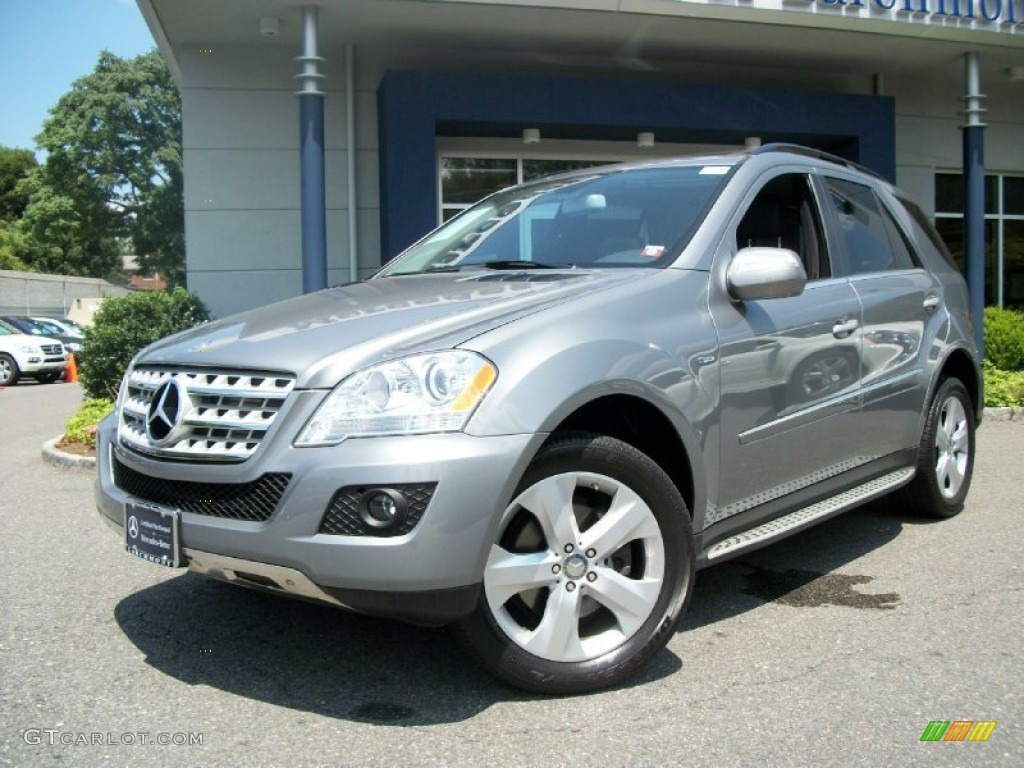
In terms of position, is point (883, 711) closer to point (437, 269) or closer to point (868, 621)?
point (868, 621)

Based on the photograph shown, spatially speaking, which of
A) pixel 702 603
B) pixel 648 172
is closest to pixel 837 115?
pixel 648 172

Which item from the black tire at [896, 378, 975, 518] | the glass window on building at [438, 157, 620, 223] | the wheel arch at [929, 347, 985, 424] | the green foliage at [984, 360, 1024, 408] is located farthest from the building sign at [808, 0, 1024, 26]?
the black tire at [896, 378, 975, 518]

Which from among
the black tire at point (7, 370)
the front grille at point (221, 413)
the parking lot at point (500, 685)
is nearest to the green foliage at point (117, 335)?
the parking lot at point (500, 685)

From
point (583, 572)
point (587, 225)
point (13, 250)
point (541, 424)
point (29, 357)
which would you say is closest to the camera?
point (541, 424)

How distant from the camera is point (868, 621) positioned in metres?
3.64

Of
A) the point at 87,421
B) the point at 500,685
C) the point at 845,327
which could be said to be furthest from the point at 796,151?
the point at 87,421

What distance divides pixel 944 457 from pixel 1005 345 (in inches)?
267

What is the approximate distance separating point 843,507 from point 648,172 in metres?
1.68

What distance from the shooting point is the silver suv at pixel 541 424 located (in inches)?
101

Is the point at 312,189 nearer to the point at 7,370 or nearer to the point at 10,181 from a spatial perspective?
the point at 7,370

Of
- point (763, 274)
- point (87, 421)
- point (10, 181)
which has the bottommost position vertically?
point (87, 421)

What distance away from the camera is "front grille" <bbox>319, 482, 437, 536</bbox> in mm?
2531

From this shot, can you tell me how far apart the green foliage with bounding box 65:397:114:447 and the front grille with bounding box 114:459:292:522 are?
497 cm

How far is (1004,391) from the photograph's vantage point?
9688 mm
